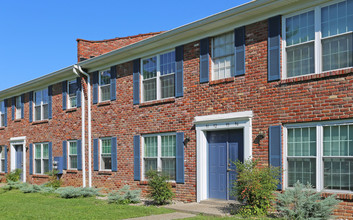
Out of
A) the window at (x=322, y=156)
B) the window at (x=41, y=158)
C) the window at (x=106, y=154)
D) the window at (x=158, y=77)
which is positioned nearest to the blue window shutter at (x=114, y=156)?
the window at (x=106, y=154)

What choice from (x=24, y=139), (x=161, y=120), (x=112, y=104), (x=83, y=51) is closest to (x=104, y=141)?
→ (x=112, y=104)

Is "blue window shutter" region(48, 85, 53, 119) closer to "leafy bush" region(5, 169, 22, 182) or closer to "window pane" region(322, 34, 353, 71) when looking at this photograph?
"leafy bush" region(5, 169, 22, 182)

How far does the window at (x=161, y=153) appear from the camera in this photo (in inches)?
517

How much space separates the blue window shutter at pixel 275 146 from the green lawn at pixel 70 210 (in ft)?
10.7

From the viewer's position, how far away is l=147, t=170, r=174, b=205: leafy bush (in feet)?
39.1

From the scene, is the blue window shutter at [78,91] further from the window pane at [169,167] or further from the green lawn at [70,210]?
the window pane at [169,167]

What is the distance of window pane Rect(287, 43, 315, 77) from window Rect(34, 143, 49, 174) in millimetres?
14038

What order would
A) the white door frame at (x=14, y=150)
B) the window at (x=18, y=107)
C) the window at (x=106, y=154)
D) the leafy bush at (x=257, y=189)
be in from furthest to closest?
the window at (x=18, y=107)
the white door frame at (x=14, y=150)
the window at (x=106, y=154)
the leafy bush at (x=257, y=189)

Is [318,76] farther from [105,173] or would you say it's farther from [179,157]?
[105,173]

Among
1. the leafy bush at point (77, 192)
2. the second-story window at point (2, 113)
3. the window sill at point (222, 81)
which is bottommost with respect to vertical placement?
the leafy bush at point (77, 192)

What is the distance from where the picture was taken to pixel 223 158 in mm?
11555

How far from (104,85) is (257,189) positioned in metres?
9.24

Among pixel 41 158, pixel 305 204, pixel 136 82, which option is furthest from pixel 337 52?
pixel 41 158

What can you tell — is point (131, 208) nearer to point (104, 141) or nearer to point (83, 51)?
point (104, 141)
